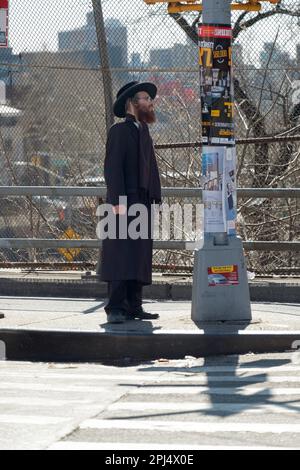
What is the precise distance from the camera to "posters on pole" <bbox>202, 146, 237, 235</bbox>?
9867 millimetres

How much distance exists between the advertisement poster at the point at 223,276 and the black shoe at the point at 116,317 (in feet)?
2.71

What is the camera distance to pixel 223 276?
9.92 metres

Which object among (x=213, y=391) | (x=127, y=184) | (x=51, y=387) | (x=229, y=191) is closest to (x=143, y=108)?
(x=127, y=184)

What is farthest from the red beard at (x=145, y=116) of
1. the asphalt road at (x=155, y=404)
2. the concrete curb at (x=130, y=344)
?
the asphalt road at (x=155, y=404)

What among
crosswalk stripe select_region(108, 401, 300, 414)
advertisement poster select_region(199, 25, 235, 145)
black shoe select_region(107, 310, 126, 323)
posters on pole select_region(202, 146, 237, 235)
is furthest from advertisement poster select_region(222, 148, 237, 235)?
crosswalk stripe select_region(108, 401, 300, 414)

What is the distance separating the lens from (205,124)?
32.4 feet

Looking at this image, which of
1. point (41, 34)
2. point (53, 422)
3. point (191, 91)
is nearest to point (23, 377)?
point (53, 422)

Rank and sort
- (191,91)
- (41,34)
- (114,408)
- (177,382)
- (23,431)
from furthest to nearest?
(191,91), (41,34), (177,382), (114,408), (23,431)

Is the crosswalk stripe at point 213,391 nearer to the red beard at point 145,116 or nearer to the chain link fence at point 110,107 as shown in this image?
the red beard at point 145,116

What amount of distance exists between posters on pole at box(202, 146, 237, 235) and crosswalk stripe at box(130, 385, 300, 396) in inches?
89.5

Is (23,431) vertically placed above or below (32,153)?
below

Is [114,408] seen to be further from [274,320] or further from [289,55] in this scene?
[289,55]

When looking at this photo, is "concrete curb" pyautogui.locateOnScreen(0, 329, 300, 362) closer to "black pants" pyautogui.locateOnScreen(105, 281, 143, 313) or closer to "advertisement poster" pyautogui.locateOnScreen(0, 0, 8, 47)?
"black pants" pyautogui.locateOnScreen(105, 281, 143, 313)

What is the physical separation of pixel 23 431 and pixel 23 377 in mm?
2102
